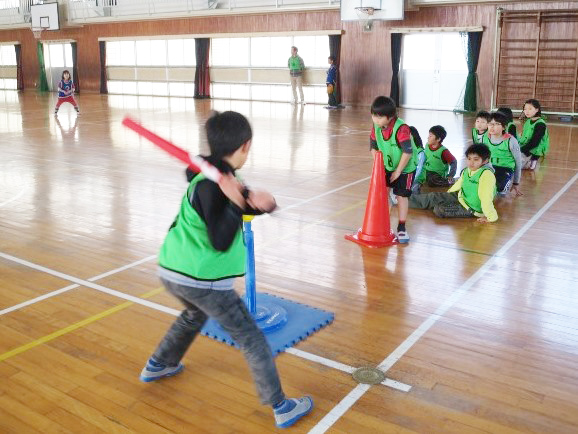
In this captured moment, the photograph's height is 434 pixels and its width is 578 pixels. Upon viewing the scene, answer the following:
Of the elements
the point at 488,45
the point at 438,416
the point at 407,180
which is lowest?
the point at 438,416

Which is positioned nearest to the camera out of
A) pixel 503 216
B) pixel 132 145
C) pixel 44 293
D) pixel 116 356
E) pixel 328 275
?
pixel 116 356

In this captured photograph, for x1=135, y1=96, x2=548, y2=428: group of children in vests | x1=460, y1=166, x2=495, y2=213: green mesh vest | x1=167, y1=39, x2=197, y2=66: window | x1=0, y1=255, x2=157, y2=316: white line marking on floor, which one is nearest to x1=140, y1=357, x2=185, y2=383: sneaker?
x1=135, y1=96, x2=548, y2=428: group of children in vests

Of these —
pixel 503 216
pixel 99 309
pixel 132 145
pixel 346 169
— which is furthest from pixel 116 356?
pixel 132 145

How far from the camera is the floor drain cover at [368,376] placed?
2.98 meters

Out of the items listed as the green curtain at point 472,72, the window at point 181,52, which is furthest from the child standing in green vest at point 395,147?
the window at point 181,52

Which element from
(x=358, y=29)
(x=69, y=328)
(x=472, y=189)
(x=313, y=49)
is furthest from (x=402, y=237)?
(x=313, y=49)

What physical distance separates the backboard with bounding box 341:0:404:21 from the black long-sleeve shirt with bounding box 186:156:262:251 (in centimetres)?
1645

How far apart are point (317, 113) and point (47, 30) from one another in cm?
1657

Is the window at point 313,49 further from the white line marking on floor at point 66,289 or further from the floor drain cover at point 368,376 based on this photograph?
the floor drain cover at point 368,376

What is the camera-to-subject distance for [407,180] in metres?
5.26

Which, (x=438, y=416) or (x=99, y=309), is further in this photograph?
Result: (x=99, y=309)

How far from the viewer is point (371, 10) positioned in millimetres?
17531

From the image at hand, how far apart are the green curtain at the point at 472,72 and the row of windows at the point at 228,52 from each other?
508cm

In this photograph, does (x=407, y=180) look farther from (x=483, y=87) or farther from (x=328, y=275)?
(x=483, y=87)
